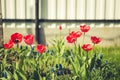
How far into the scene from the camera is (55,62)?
5191 millimetres

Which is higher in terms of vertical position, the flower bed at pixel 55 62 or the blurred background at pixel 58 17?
the blurred background at pixel 58 17

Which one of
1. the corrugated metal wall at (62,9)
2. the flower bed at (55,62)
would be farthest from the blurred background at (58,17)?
the flower bed at (55,62)

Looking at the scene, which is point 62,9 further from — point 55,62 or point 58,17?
point 55,62

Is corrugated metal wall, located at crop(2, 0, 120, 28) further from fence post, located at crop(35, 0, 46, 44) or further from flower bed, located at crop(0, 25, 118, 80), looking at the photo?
flower bed, located at crop(0, 25, 118, 80)

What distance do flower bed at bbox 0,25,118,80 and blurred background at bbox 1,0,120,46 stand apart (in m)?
2.30

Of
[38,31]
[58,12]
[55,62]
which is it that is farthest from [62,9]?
[55,62]

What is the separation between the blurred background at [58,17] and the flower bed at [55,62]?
2304 mm

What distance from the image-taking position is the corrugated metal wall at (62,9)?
8.00 meters

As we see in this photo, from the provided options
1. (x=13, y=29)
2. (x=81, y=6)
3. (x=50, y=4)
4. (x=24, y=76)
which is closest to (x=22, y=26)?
(x=13, y=29)

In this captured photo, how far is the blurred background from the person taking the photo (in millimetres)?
8008

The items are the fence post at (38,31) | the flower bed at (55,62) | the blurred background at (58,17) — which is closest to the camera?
the flower bed at (55,62)

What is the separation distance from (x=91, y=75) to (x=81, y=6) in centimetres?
391

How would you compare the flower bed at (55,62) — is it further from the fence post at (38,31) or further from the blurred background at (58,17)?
the blurred background at (58,17)

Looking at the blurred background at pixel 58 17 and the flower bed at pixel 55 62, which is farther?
the blurred background at pixel 58 17
